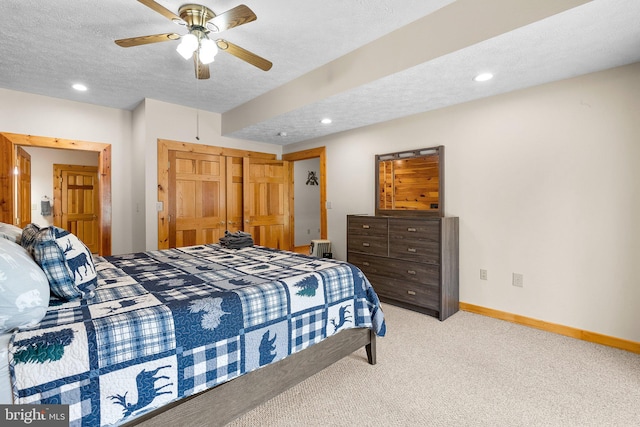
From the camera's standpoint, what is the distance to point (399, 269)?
3.41 metres

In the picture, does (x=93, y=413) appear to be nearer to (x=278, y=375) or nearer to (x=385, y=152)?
(x=278, y=375)

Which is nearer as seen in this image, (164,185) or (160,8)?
(160,8)

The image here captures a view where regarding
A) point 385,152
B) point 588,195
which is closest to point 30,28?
point 385,152

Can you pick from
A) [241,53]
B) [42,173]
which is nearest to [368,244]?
[241,53]

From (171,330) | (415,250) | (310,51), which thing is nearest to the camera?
(171,330)

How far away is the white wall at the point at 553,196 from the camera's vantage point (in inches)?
95.5

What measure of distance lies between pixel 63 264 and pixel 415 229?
2.92 m

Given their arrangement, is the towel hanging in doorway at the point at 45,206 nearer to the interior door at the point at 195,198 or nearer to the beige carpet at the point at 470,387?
the interior door at the point at 195,198

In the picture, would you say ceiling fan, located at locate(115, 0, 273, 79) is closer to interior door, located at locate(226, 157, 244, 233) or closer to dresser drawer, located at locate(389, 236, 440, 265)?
dresser drawer, located at locate(389, 236, 440, 265)

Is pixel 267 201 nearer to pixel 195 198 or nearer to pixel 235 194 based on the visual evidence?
pixel 235 194

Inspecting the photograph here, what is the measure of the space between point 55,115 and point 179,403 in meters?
4.21

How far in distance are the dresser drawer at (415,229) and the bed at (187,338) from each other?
1275mm

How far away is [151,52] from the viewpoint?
266cm

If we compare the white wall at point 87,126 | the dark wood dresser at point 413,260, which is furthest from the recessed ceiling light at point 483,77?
the white wall at point 87,126
